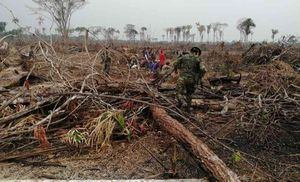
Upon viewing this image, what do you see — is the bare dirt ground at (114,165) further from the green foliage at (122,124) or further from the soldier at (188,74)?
the soldier at (188,74)

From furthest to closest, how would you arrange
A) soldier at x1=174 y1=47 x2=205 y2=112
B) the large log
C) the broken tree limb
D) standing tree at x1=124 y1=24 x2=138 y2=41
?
1. standing tree at x1=124 y1=24 x2=138 y2=41
2. the broken tree limb
3. soldier at x1=174 y1=47 x2=205 y2=112
4. the large log

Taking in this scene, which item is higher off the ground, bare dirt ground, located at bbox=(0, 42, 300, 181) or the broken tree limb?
the broken tree limb

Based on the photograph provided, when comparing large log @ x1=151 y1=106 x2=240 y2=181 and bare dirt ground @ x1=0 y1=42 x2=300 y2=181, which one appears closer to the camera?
large log @ x1=151 y1=106 x2=240 y2=181

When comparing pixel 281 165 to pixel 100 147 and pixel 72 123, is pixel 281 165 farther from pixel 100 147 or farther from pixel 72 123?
pixel 72 123

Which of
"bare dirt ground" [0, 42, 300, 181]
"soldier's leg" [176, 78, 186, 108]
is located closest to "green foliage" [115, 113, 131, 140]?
"bare dirt ground" [0, 42, 300, 181]

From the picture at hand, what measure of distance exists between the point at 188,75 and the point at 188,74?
0.02 metres

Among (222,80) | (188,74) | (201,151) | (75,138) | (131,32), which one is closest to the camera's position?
(201,151)

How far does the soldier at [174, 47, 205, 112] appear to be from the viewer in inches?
301

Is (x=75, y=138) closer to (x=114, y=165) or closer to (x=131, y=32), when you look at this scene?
(x=114, y=165)

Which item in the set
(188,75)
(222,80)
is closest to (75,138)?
(188,75)

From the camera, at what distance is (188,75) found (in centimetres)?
764

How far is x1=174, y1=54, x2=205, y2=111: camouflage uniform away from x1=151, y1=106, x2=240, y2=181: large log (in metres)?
1.72

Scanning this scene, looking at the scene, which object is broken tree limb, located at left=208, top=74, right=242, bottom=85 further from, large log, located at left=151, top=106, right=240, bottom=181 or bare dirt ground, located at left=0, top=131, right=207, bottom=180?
bare dirt ground, located at left=0, top=131, right=207, bottom=180

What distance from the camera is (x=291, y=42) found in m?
12.5
